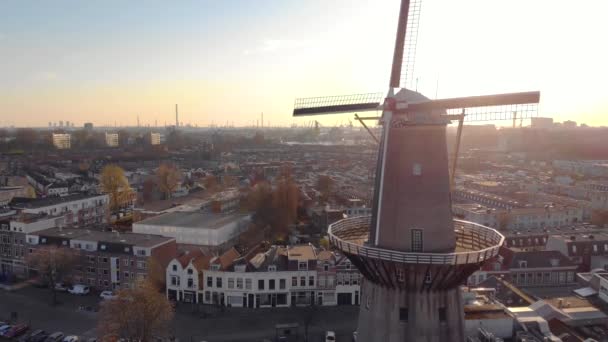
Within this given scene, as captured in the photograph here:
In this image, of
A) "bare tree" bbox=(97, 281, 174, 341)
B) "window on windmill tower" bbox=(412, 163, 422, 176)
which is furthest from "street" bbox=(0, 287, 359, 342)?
"window on windmill tower" bbox=(412, 163, 422, 176)

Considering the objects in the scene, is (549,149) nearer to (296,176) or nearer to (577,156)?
(577,156)

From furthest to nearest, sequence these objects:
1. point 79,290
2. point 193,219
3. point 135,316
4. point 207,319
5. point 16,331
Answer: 1. point 193,219
2. point 79,290
3. point 207,319
4. point 16,331
5. point 135,316

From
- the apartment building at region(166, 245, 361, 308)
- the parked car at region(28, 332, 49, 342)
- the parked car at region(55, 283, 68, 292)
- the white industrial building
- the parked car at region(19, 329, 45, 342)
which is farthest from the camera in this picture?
the white industrial building

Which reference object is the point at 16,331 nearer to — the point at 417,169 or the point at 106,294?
the point at 106,294

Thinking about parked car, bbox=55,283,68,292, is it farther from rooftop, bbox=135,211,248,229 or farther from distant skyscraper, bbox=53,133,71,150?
distant skyscraper, bbox=53,133,71,150

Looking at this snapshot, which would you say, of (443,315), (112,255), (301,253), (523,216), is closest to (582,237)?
(523,216)

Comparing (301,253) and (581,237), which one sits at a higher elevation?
(581,237)
